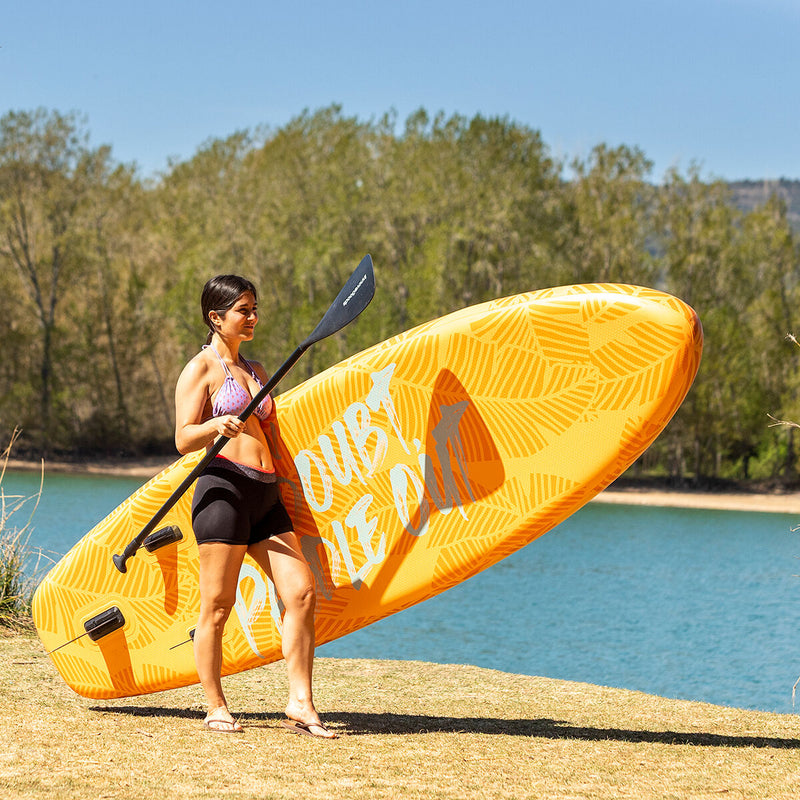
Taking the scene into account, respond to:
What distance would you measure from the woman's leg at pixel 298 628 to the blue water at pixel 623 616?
4879mm

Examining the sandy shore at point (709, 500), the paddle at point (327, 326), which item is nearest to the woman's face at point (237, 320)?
the paddle at point (327, 326)

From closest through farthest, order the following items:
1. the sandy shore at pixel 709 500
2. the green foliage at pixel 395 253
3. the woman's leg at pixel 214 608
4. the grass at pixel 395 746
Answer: the grass at pixel 395 746 → the woman's leg at pixel 214 608 → the sandy shore at pixel 709 500 → the green foliage at pixel 395 253

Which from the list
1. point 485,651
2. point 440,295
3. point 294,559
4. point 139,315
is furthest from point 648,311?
point 139,315

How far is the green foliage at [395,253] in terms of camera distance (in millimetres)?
29828

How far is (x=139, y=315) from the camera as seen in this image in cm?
3419

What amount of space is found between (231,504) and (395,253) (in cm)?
2845

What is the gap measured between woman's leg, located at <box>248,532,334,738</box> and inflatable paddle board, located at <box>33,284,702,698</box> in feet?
1.64

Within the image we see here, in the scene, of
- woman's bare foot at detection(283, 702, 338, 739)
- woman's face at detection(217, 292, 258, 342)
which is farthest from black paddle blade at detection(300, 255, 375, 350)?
woman's bare foot at detection(283, 702, 338, 739)

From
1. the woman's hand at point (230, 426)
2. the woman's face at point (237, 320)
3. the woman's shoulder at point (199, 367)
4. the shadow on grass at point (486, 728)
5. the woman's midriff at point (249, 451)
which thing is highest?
the woman's face at point (237, 320)

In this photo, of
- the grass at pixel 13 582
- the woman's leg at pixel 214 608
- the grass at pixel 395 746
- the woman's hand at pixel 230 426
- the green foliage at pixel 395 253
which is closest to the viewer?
the grass at pixel 395 746

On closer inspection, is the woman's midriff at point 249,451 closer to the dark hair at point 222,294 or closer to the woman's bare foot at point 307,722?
the dark hair at point 222,294

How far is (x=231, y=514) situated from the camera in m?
3.09

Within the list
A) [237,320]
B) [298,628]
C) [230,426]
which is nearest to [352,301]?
[237,320]

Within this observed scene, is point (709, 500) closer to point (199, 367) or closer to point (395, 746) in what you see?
point (395, 746)
